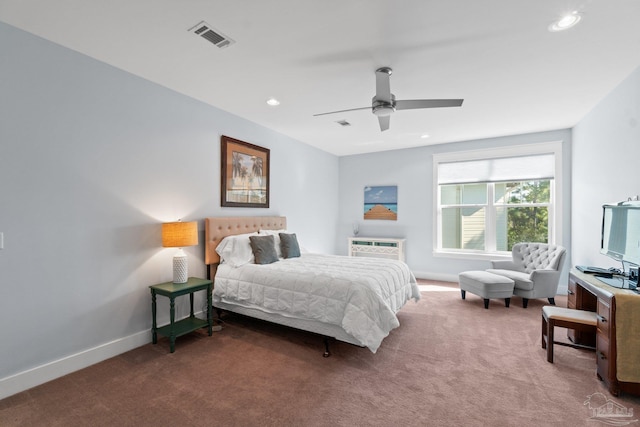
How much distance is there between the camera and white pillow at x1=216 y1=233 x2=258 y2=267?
12.0 feet

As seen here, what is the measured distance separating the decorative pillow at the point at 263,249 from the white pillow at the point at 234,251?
0.30 feet

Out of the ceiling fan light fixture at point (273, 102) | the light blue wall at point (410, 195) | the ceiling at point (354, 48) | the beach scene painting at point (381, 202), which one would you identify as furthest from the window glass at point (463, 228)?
the ceiling fan light fixture at point (273, 102)

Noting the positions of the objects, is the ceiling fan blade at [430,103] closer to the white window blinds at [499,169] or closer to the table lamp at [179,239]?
the table lamp at [179,239]

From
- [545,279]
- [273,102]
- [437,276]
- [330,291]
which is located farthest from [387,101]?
[437,276]

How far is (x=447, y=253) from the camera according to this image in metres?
5.84

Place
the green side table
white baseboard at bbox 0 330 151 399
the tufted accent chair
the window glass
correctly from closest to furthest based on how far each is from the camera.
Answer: white baseboard at bbox 0 330 151 399 < the green side table < the tufted accent chair < the window glass

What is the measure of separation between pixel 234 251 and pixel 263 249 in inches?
14.1

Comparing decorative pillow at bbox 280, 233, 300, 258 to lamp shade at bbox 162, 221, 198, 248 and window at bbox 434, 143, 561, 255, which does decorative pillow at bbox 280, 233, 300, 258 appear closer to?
lamp shade at bbox 162, 221, 198, 248

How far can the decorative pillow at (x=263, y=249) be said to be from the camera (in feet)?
12.2

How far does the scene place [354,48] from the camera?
2.54 m

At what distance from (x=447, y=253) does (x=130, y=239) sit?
17.5 feet

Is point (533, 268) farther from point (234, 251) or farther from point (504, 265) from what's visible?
point (234, 251)

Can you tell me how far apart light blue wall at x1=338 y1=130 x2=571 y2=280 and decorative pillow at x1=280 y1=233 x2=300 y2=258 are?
2.82 meters

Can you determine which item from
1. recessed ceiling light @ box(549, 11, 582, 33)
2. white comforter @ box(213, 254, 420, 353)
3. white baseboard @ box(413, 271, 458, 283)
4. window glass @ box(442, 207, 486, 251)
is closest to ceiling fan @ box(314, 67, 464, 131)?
recessed ceiling light @ box(549, 11, 582, 33)
